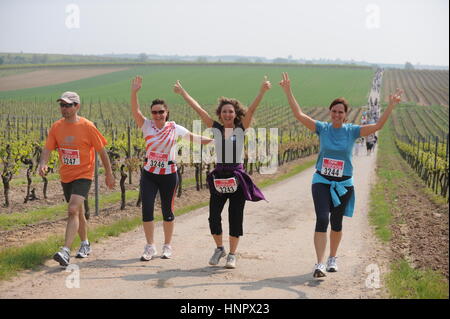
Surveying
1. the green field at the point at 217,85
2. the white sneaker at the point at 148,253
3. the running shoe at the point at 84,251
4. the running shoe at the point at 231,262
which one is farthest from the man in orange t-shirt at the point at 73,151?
the green field at the point at 217,85

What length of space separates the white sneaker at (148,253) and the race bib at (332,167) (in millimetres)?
2030

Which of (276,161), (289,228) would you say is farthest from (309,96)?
(289,228)

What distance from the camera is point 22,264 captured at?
5.56m

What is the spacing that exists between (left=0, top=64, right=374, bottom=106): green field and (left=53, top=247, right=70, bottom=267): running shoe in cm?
2517

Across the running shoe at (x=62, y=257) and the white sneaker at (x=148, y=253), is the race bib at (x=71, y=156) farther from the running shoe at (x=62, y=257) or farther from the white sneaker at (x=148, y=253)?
the white sneaker at (x=148, y=253)

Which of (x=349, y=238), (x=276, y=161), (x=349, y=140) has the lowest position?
(x=276, y=161)

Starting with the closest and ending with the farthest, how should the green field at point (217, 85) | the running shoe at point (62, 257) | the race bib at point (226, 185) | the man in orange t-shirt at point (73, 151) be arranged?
the running shoe at point (62, 257) < the race bib at point (226, 185) < the man in orange t-shirt at point (73, 151) < the green field at point (217, 85)

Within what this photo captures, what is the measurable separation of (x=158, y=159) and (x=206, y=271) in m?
1.27

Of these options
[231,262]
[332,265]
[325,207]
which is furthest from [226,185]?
[332,265]

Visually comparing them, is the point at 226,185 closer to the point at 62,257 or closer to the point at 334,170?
the point at 334,170

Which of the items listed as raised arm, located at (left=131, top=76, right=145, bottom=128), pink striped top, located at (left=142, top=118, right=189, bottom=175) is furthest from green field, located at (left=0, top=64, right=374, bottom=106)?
pink striped top, located at (left=142, top=118, right=189, bottom=175)

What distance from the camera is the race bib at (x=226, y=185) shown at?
18.1ft
